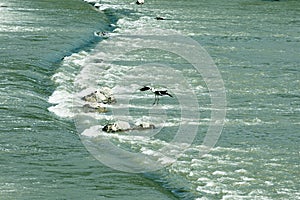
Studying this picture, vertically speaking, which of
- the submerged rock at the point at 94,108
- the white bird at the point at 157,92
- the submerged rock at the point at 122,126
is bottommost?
the submerged rock at the point at 94,108

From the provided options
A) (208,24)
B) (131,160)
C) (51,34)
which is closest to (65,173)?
(131,160)

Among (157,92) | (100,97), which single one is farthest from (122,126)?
(157,92)

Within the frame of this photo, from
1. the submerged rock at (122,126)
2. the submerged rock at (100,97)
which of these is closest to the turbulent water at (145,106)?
the submerged rock at (122,126)

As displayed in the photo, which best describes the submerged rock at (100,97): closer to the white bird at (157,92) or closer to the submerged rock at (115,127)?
the white bird at (157,92)

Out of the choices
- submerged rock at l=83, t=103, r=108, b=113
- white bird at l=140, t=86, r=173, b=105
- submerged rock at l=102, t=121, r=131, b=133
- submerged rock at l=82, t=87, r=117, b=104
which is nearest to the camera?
submerged rock at l=102, t=121, r=131, b=133

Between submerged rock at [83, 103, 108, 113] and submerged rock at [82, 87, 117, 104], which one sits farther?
submerged rock at [82, 87, 117, 104]

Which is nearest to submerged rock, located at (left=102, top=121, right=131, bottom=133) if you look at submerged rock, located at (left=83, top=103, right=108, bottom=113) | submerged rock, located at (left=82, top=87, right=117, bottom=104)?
submerged rock, located at (left=83, top=103, right=108, bottom=113)

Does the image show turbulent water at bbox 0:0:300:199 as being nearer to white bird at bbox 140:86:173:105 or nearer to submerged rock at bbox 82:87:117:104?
white bird at bbox 140:86:173:105

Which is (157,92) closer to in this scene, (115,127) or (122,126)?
(122,126)
